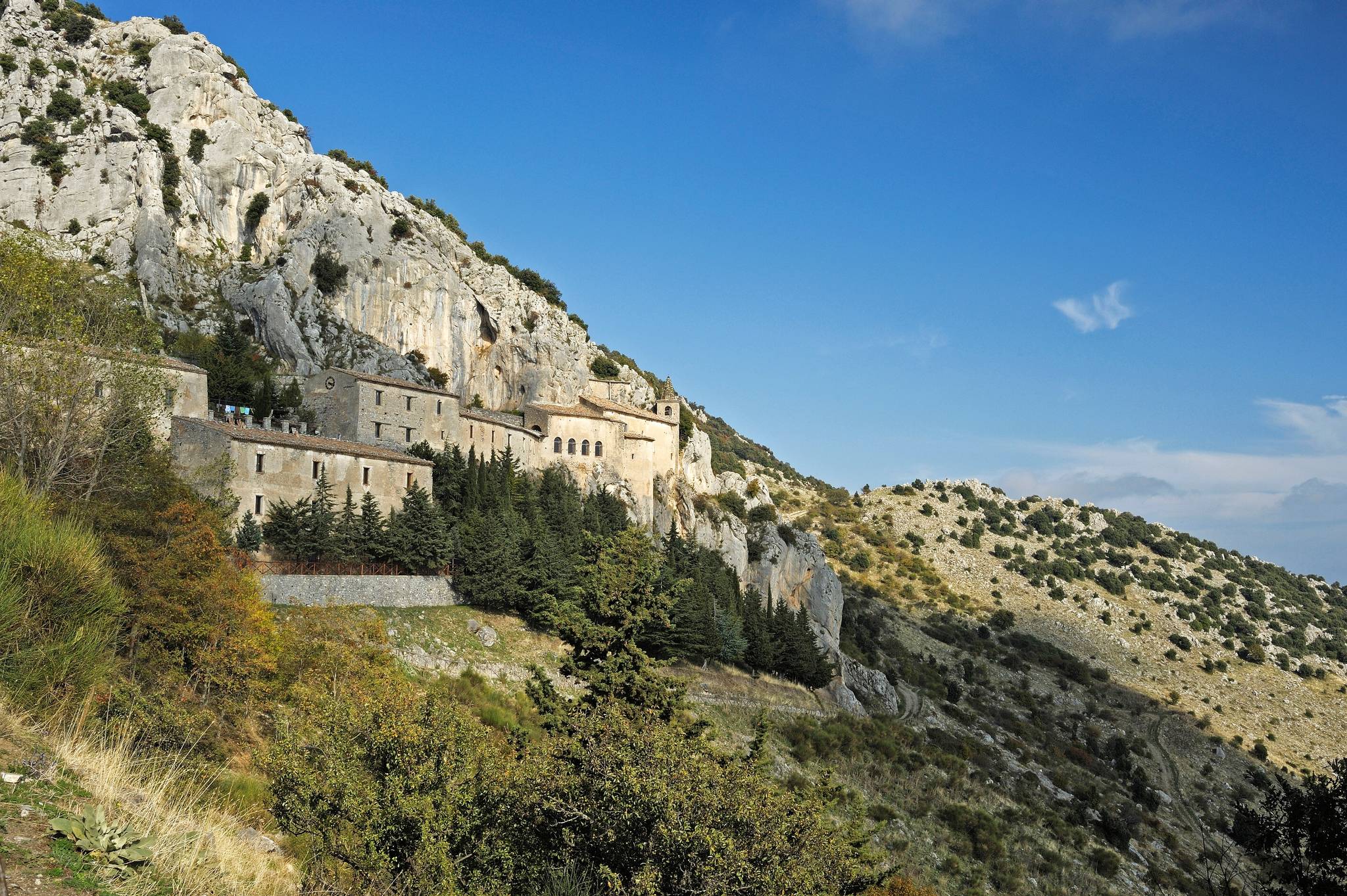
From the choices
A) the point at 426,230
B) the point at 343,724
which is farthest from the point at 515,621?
the point at 426,230

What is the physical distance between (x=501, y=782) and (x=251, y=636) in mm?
13858

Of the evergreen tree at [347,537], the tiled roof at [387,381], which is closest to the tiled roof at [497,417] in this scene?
the tiled roof at [387,381]

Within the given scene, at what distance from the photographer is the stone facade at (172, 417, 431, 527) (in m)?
41.2

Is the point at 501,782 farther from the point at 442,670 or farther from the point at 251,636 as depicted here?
the point at 442,670

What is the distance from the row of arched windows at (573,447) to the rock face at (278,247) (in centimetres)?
289

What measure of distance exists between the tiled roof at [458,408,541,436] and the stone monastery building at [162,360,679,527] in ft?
0.32

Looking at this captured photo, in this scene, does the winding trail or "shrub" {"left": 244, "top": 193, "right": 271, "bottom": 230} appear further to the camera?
"shrub" {"left": 244, "top": 193, "right": 271, "bottom": 230}

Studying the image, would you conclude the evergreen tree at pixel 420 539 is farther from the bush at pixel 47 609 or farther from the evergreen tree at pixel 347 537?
the bush at pixel 47 609

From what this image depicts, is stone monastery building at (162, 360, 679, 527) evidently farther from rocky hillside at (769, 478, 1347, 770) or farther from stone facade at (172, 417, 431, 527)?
rocky hillside at (769, 478, 1347, 770)

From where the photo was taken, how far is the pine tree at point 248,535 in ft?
124

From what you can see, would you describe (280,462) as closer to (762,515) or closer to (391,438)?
(391,438)

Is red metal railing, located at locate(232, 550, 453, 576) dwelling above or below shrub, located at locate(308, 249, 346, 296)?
below

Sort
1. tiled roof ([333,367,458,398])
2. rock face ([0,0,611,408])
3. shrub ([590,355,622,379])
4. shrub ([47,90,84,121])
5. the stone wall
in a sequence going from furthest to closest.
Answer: shrub ([590,355,622,379]), shrub ([47,90,84,121]), rock face ([0,0,611,408]), tiled roof ([333,367,458,398]), the stone wall

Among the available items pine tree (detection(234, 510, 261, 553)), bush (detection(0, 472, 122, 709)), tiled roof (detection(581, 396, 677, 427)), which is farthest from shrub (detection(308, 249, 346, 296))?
bush (detection(0, 472, 122, 709))
